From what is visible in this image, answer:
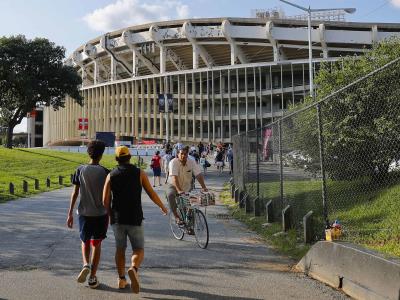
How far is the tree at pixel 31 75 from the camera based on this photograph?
42.6 m

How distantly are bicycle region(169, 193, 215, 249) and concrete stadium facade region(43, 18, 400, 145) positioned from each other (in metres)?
55.9

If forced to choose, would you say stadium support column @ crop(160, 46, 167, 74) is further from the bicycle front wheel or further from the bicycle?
the bicycle front wheel

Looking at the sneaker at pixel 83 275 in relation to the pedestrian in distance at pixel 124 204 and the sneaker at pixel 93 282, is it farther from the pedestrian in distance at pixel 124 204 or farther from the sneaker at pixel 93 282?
the pedestrian in distance at pixel 124 204

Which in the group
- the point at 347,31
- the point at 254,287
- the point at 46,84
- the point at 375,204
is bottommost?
Result: the point at 254,287

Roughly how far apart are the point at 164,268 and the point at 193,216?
2083 mm

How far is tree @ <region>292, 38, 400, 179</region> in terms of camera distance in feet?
25.7

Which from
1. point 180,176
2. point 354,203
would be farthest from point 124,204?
point 354,203

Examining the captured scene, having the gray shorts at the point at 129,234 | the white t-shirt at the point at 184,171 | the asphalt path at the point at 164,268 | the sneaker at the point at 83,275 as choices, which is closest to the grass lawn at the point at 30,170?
the asphalt path at the point at 164,268

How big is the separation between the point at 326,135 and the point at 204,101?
64317 millimetres

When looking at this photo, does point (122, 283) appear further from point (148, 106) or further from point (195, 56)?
point (148, 106)

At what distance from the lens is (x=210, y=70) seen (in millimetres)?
73062

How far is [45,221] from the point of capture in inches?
461

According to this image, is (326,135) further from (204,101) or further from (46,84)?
(204,101)

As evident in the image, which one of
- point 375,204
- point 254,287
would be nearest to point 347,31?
point 375,204
